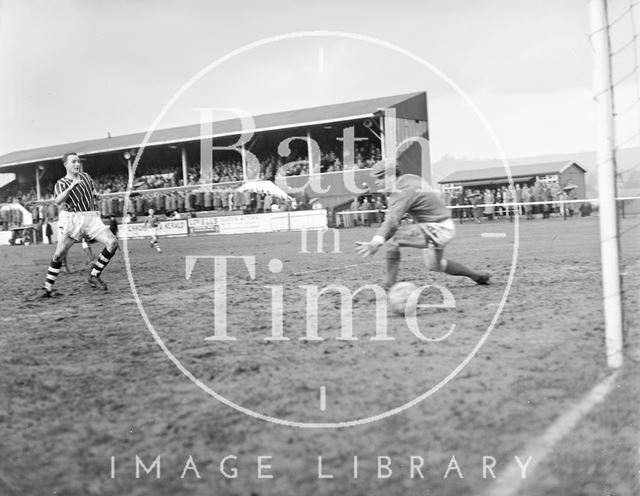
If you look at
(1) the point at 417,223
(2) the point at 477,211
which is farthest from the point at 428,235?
(2) the point at 477,211

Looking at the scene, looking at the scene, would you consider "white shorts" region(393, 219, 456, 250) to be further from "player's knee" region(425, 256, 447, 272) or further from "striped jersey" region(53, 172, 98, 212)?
"striped jersey" region(53, 172, 98, 212)

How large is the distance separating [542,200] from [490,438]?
21427 mm

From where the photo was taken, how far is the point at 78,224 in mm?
8547

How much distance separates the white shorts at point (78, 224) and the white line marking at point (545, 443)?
6.75 meters

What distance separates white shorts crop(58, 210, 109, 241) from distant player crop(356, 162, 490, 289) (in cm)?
376

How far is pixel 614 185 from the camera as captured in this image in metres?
3.96

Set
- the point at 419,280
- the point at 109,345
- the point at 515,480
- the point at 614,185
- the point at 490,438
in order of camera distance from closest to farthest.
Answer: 1. the point at 515,480
2. the point at 490,438
3. the point at 614,185
4. the point at 109,345
5. the point at 419,280

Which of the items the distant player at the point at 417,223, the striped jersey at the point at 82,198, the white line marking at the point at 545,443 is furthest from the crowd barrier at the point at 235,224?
the white line marking at the point at 545,443

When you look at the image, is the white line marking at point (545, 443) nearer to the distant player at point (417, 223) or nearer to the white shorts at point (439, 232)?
the distant player at point (417, 223)

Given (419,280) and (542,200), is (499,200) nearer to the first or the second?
(542,200)

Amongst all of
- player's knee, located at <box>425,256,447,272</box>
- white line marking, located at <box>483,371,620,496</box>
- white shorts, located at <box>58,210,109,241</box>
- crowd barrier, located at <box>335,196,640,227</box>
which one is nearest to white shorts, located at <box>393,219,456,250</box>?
player's knee, located at <box>425,256,447,272</box>

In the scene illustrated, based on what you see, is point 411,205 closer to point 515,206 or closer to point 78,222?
point 78,222

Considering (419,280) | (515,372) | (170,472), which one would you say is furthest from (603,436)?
(419,280)

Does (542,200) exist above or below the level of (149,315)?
above
